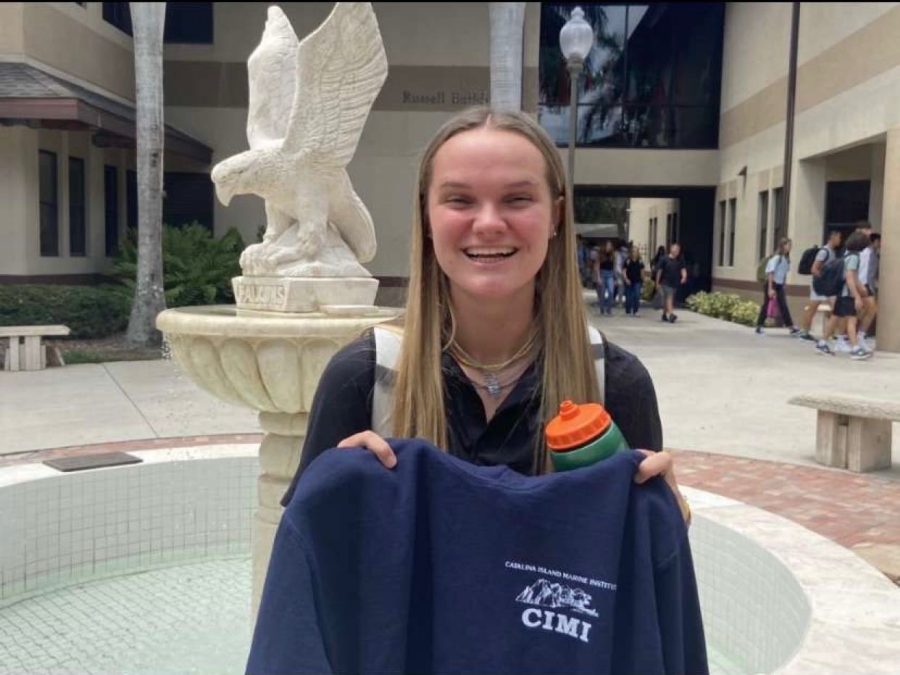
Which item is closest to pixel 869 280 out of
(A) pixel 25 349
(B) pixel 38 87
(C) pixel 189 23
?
(A) pixel 25 349

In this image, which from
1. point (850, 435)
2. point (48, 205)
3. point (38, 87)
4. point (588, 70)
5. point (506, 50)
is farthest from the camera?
point (588, 70)

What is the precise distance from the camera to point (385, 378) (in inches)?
63.4

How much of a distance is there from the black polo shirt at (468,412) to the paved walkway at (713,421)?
332 centimetres

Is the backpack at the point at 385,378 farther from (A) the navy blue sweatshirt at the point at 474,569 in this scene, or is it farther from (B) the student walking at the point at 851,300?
(B) the student walking at the point at 851,300

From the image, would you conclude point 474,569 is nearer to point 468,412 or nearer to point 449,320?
point 468,412

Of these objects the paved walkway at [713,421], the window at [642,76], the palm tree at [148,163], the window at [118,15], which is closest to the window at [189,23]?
the window at [118,15]

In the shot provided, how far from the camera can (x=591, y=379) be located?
1.63 metres

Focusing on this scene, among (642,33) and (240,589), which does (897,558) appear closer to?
(240,589)

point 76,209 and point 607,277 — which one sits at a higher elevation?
point 76,209

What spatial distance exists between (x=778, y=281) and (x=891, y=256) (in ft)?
8.70

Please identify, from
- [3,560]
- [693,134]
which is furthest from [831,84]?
[3,560]

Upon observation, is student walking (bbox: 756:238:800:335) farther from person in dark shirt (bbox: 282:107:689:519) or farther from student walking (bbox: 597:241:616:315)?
person in dark shirt (bbox: 282:107:689:519)

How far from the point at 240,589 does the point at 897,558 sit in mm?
3588

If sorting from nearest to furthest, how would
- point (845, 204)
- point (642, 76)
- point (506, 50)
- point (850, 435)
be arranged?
point (850, 435), point (506, 50), point (845, 204), point (642, 76)
